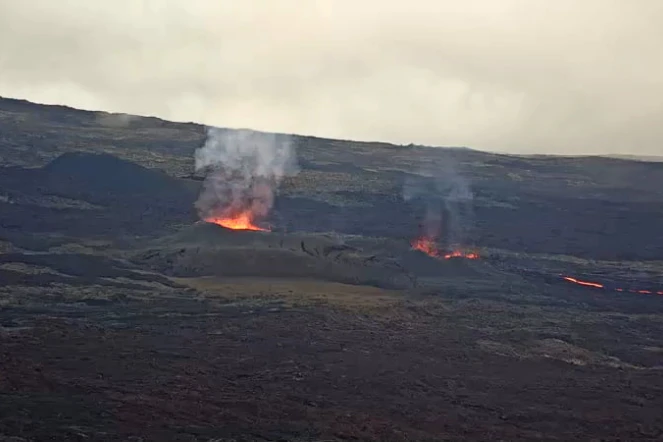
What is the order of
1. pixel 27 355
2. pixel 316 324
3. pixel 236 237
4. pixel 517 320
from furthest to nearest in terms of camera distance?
1. pixel 236 237
2. pixel 517 320
3. pixel 316 324
4. pixel 27 355

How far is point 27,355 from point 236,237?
17459mm

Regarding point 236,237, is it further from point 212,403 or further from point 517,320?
point 212,403

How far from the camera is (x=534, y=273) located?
3953 cm

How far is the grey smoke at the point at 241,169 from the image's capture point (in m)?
45.9

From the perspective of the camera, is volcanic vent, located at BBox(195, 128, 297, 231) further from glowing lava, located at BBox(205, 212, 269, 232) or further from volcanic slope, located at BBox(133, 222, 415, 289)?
volcanic slope, located at BBox(133, 222, 415, 289)

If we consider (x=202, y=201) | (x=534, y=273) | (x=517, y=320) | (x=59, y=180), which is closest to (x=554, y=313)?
(x=517, y=320)

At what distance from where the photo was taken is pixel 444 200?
5916 centimetres

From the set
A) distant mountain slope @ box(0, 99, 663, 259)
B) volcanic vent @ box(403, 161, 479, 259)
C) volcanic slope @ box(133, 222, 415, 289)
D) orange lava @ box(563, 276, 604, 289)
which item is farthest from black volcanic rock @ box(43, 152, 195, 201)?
orange lava @ box(563, 276, 604, 289)

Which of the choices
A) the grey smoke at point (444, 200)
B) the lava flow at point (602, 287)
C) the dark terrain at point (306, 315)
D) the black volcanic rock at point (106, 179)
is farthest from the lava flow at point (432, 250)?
the black volcanic rock at point (106, 179)

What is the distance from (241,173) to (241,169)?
1.49 metres

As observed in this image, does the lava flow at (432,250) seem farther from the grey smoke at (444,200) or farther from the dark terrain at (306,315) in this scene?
the grey smoke at (444,200)

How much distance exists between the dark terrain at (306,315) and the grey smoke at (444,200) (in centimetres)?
90

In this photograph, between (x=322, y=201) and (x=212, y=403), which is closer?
(x=212, y=403)

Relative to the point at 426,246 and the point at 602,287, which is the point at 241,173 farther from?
the point at 602,287
